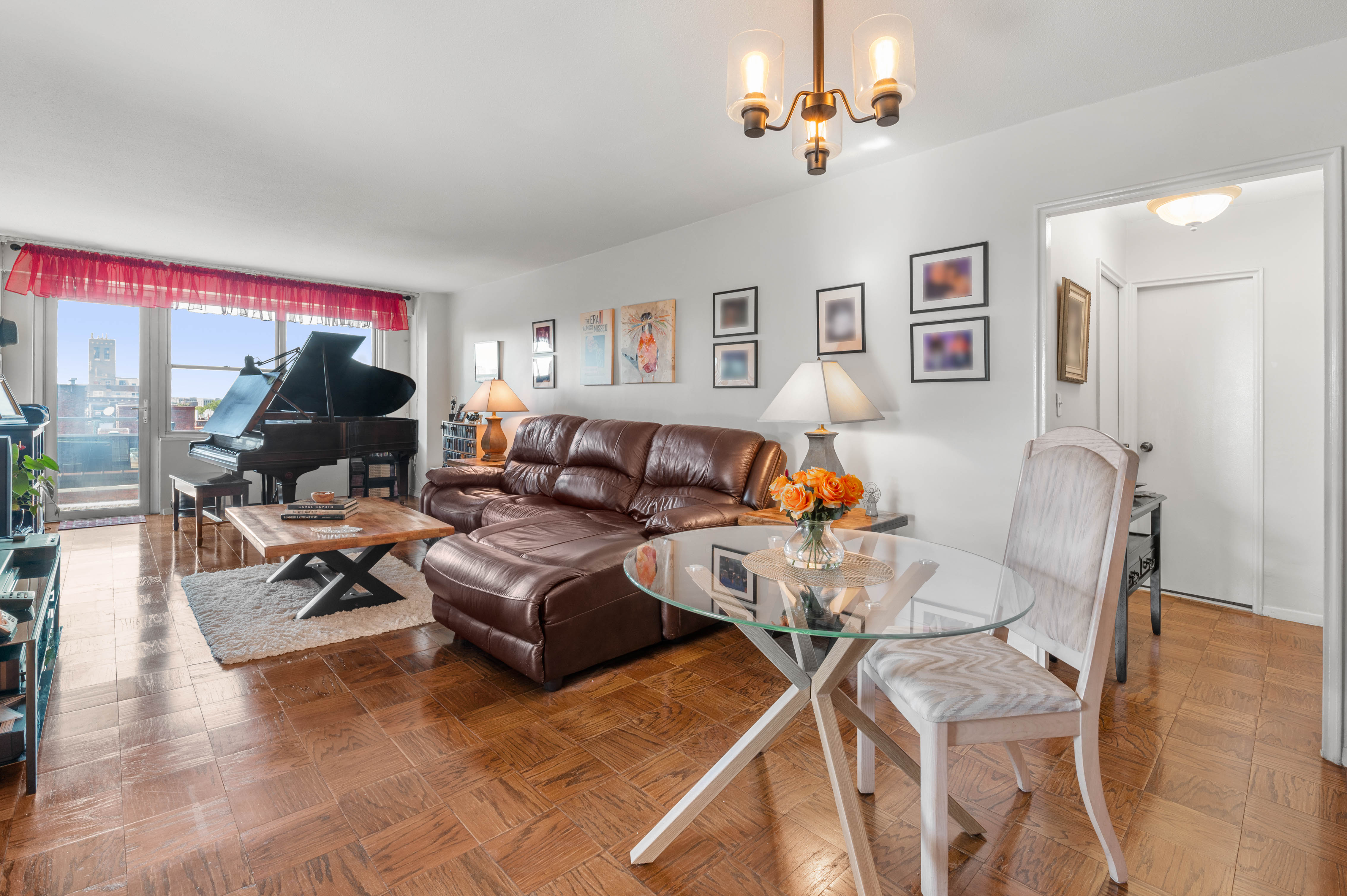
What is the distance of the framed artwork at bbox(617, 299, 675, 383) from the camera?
4633 millimetres

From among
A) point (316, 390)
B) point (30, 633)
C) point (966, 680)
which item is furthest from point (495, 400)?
point (966, 680)

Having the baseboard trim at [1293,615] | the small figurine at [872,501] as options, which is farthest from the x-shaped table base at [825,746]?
the baseboard trim at [1293,615]

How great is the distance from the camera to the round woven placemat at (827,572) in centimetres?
151

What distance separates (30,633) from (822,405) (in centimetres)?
285

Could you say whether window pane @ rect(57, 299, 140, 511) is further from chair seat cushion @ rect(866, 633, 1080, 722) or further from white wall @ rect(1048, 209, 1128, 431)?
white wall @ rect(1048, 209, 1128, 431)

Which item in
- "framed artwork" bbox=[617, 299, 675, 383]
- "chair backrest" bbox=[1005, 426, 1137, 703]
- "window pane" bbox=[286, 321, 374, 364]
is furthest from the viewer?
"window pane" bbox=[286, 321, 374, 364]

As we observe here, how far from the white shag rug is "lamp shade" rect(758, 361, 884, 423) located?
2.05 metres

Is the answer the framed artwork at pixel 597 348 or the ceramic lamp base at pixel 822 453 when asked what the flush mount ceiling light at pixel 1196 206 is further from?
the framed artwork at pixel 597 348

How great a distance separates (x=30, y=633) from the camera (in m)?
1.70

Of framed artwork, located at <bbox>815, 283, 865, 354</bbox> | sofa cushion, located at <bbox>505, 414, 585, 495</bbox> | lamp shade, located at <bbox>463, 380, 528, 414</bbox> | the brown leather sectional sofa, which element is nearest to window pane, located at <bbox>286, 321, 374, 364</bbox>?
lamp shade, located at <bbox>463, 380, 528, 414</bbox>

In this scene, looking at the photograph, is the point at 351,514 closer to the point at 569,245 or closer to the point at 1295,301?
the point at 569,245

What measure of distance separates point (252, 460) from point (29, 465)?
6.55ft

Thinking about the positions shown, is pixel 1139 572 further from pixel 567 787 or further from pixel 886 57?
pixel 567 787

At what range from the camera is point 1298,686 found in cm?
249
